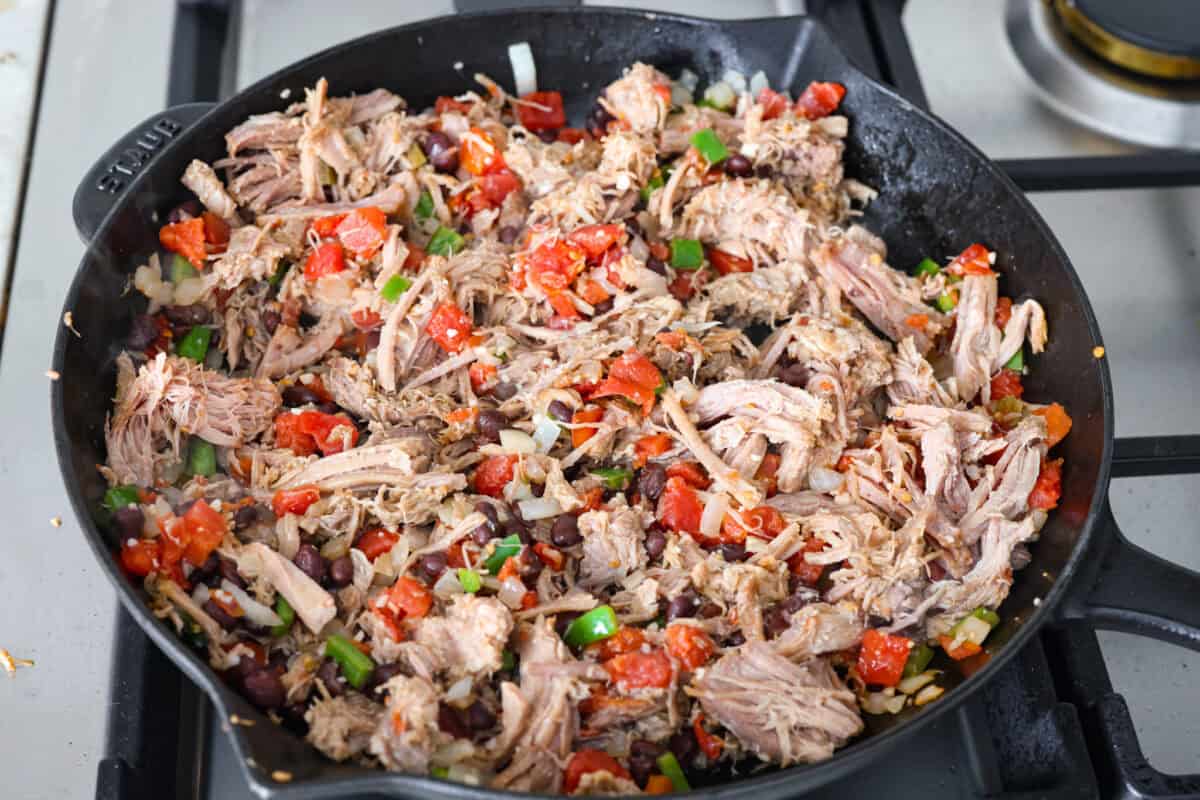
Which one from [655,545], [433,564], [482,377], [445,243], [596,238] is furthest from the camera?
[445,243]

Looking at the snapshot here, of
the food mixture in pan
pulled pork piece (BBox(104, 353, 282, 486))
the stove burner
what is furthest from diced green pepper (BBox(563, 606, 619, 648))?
the stove burner

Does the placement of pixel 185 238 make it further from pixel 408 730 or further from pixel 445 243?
pixel 408 730

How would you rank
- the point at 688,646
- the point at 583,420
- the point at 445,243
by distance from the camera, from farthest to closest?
the point at 445,243 → the point at 583,420 → the point at 688,646

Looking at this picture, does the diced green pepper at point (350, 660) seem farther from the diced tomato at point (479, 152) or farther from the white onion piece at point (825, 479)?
the diced tomato at point (479, 152)

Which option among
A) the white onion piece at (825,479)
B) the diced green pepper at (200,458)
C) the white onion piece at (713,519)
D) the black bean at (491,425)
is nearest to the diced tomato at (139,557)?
the diced green pepper at (200,458)

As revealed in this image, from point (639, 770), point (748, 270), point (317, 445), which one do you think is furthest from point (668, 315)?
point (639, 770)

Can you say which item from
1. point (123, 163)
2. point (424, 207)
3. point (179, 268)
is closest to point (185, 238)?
point (179, 268)

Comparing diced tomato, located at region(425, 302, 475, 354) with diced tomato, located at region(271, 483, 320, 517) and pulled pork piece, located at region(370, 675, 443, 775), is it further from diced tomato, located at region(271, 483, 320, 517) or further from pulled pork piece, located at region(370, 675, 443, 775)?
pulled pork piece, located at region(370, 675, 443, 775)
